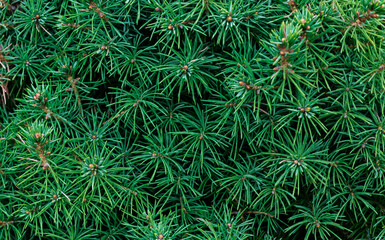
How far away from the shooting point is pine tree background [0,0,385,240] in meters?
1.08

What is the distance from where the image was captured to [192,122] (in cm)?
116

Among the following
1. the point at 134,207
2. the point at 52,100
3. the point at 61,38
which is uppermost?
the point at 61,38

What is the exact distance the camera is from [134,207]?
4.04ft

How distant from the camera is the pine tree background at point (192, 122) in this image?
1.08 m

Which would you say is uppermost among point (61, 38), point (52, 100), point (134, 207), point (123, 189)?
point (61, 38)

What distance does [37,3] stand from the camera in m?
1.23

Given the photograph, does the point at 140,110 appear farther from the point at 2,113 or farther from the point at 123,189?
the point at 2,113

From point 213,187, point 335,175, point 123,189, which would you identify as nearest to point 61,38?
point 123,189

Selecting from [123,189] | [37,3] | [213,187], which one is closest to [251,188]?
[213,187]

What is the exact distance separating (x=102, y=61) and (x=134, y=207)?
1.47ft

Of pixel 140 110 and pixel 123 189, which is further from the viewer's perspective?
pixel 140 110

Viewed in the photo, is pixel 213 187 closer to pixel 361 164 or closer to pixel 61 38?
pixel 361 164

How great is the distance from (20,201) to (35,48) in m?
0.46

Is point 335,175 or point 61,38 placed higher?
point 61,38
